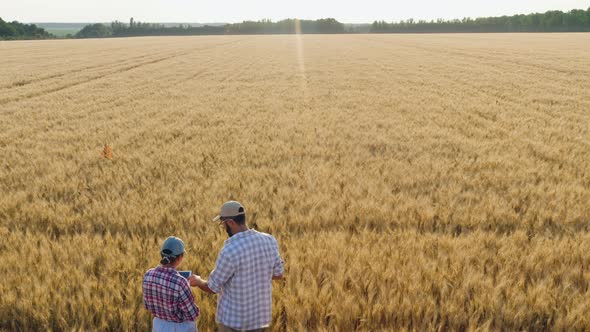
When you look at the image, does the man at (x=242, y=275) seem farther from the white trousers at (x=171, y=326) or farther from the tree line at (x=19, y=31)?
the tree line at (x=19, y=31)

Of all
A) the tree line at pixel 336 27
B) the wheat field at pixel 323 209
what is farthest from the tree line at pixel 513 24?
the wheat field at pixel 323 209

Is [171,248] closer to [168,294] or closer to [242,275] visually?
[168,294]

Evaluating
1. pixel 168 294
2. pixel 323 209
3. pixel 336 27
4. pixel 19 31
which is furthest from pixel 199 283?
pixel 336 27

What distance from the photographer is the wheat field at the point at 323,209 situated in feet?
12.1

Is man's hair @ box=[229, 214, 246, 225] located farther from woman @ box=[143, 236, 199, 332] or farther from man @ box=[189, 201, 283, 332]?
woman @ box=[143, 236, 199, 332]

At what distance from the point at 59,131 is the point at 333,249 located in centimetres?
965

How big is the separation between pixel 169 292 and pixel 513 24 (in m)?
171

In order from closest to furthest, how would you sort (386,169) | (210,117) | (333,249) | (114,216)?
1. (333,249)
2. (114,216)
3. (386,169)
4. (210,117)

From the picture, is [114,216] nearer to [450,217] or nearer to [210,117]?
[450,217]

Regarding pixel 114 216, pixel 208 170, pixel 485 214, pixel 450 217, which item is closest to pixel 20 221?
pixel 114 216

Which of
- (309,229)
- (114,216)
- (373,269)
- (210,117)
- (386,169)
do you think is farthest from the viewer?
(210,117)

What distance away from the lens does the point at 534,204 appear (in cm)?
611

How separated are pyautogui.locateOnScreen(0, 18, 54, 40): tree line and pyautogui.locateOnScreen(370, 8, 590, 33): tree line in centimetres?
11457

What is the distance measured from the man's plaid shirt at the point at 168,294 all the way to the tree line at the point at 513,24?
515 ft
